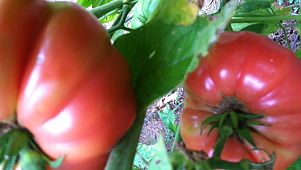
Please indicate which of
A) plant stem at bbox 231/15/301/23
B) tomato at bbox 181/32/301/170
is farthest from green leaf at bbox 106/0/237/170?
plant stem at bbox 231/15/301/23

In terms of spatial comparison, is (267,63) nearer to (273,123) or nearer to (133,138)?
(273,123)

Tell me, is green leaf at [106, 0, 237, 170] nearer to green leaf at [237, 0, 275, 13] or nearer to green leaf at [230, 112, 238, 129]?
green leaf at [230, 112, 238, 129]

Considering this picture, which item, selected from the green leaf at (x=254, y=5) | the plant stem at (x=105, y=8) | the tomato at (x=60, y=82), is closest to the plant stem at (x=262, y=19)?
the green leaf at (x=254, y=5)

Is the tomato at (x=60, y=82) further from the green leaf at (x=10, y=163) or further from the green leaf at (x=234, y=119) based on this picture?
the green leaf at (x=234, y=119)

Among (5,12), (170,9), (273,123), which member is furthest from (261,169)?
(5,12)

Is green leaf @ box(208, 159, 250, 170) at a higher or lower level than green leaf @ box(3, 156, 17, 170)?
lower

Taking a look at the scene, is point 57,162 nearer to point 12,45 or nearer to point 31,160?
point 31,160

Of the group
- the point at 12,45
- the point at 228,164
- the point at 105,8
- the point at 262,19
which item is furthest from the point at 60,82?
the point at 262,19
